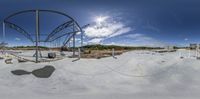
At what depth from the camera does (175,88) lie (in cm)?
752

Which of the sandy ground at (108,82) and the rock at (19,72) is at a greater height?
the rock at (19,72)

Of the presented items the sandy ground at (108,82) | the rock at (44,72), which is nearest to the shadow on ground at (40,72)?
the rock at (44,72)

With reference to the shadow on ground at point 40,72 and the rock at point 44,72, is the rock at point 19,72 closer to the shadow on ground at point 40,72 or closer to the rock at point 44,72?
the shadow on ground at point 40,72

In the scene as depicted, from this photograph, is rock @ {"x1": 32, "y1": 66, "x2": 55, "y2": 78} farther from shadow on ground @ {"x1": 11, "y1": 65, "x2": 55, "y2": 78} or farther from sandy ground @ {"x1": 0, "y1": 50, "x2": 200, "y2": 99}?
sandy ground @ {"x1": 0, "y1": 50, "x2": 200, "y2": 99}

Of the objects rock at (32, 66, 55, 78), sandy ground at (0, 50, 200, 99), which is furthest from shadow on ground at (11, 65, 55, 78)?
sandy ground at (0, 50, 200, 99)

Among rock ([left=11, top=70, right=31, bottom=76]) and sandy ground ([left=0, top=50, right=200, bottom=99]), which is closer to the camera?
sandy ground ([left=0, top=50, right=200, bottom=99])

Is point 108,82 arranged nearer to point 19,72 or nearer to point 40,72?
point 40,72

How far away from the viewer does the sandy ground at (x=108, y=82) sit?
21.2ft

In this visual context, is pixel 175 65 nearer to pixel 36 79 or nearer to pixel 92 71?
pixel 92 71

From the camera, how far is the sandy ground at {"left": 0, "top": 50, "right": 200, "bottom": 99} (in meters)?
6.46

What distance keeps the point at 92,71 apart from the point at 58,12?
6216 mm

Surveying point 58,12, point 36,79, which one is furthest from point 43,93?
point 58,12

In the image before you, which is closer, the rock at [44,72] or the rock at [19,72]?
the rock at [44,72]

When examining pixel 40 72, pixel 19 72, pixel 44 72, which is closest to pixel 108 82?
pixel 44 72
